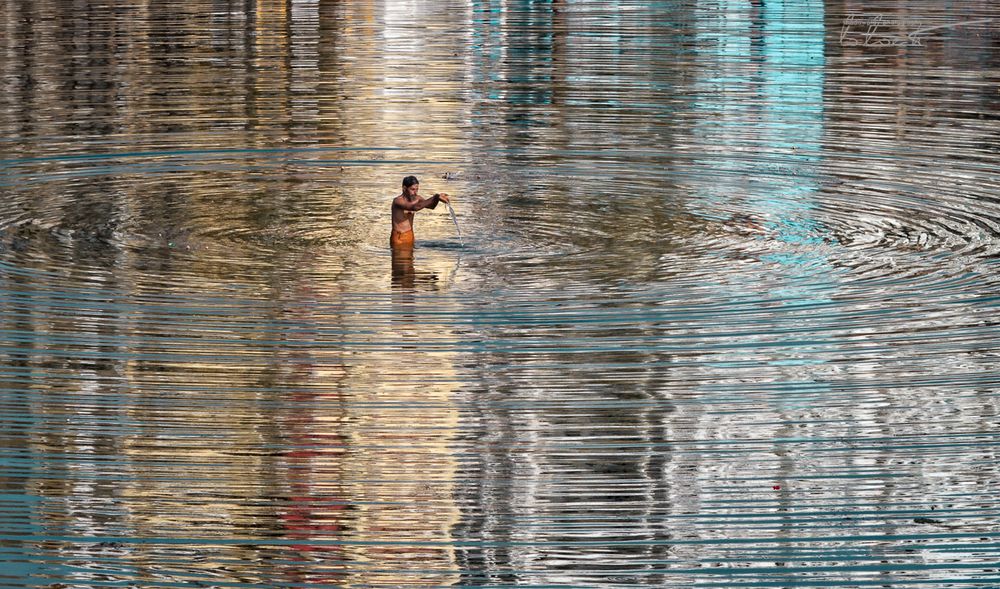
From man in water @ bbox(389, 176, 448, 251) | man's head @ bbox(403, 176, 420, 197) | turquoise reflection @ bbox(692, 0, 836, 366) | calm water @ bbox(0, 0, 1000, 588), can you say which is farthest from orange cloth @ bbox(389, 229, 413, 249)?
turquoise reflection @ bbox(692, 0, 836, 366)

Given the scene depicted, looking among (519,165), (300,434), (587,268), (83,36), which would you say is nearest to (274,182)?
(519,165)

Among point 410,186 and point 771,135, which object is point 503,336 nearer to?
point 410,186

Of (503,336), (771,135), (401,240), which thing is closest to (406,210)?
(401,240)

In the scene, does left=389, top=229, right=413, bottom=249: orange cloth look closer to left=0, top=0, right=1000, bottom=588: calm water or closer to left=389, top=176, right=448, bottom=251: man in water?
left=389, top=176, right=448, bottom=251: man in water

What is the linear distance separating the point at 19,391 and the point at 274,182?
803cm

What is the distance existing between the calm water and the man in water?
227 mm

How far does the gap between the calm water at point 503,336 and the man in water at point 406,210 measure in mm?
227

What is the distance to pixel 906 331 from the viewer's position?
13562 millimetres

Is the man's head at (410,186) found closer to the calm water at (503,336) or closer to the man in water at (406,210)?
the man in water at (406,210)

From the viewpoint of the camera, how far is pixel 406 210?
53.2 feet

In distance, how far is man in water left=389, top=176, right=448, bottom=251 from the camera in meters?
15.9

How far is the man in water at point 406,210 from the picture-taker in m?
15.9

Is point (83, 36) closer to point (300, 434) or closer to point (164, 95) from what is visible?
point (164, 95)

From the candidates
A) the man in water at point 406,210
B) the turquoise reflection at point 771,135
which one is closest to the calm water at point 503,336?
the turquoise reflection at point 771,135
